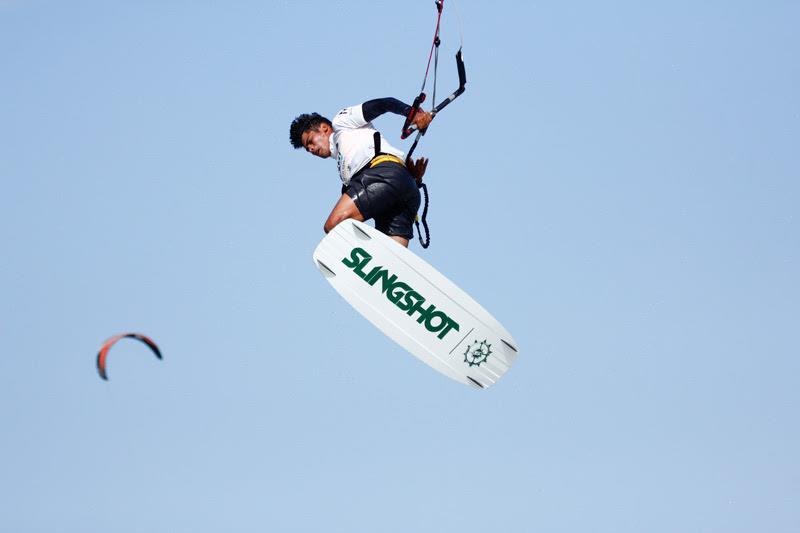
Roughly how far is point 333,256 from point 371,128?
1261 mm

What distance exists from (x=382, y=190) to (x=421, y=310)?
127 centimetres

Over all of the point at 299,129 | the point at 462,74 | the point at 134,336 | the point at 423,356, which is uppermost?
the point at 462,74

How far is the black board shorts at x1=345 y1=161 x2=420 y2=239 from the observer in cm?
1153

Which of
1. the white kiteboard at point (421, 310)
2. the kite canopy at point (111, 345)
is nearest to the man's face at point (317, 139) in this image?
the white kiteboard at point (421, 310)

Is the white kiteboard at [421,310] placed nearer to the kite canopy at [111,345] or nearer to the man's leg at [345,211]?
the man's leg at [345,211]

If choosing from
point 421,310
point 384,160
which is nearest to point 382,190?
point 384,160

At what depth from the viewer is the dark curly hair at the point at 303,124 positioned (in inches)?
469

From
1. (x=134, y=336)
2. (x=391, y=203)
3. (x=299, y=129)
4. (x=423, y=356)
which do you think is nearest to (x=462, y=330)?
(x=423, y=356)

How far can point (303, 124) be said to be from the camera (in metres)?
11.9

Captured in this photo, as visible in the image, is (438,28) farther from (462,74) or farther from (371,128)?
(371,128)

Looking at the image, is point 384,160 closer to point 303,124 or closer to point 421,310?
point 303,124

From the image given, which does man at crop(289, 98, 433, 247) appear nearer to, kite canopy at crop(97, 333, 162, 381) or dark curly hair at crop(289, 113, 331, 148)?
dark curly hair at crop(289, 113, 331, 148)

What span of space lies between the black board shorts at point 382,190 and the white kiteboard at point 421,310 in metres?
0.28

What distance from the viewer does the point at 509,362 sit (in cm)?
1218
